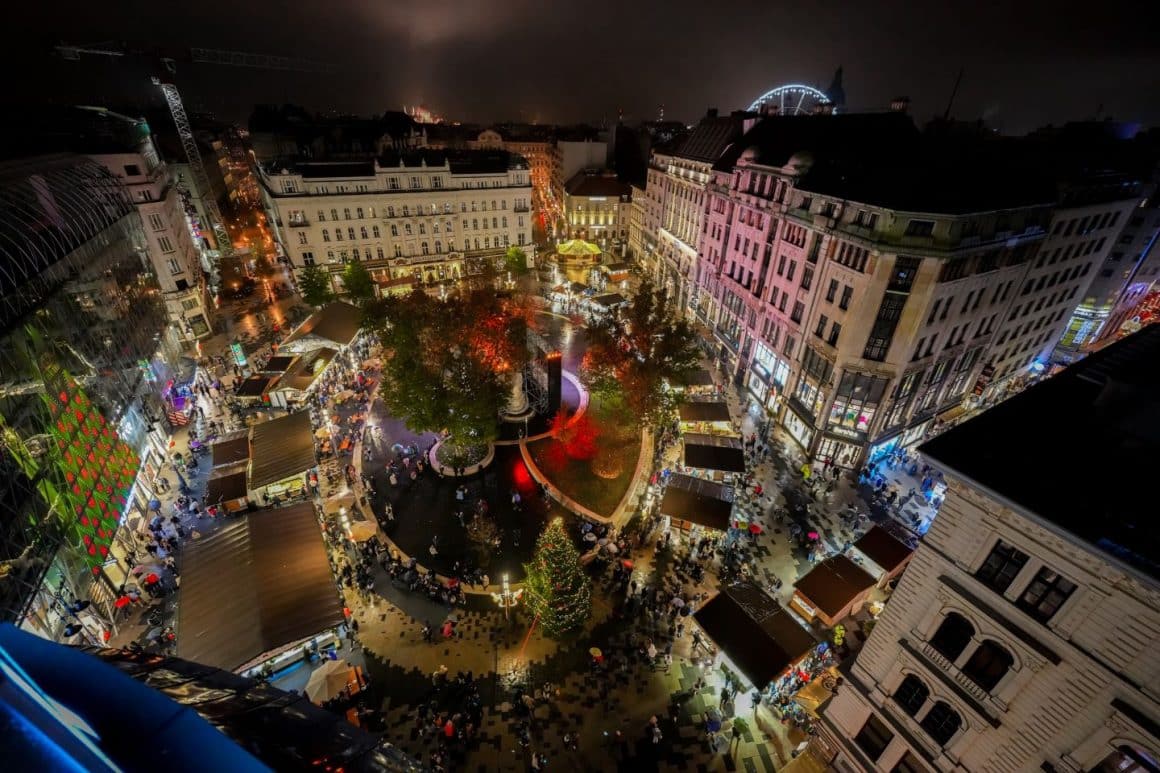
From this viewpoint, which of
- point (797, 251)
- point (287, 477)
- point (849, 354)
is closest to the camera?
point (287, 477)

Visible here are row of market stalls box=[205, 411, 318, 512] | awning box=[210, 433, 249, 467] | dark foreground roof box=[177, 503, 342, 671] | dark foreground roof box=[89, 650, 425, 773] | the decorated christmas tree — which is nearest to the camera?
dark foreground roof box=[89, 650, 425, 773]

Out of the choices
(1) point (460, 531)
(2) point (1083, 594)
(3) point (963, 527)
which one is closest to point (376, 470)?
(1) point (460, 531)

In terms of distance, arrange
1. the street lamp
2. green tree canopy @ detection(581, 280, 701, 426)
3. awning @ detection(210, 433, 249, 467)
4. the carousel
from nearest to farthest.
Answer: the street lamp, awning @ detection(210, 433, 249, 467), green tree canopy @ detection(581, 280, 701, 426), the carousel

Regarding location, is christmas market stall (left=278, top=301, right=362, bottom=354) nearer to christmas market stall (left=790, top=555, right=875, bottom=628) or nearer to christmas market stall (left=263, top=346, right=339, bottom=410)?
christmas market stall (left=263, top=346, right=339, bottom=410)

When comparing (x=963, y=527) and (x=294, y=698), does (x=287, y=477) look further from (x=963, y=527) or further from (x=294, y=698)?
(x=963, y=527)

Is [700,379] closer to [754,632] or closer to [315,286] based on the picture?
[754,632]

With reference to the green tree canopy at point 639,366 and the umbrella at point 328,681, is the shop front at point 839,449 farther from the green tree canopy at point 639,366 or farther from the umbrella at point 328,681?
the umbrella at point 328,681

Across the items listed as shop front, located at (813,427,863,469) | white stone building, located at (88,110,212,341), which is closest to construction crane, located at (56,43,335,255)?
white stone building, located at (88,110,212,341)
